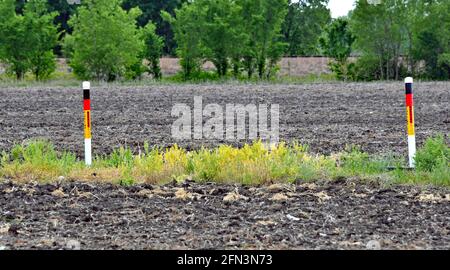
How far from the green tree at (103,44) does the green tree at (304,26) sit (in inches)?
1018

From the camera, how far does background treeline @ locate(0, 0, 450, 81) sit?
54.6 meters

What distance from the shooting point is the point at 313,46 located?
79250 millimetres

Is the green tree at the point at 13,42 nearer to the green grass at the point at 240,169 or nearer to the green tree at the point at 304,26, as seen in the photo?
the green tree at the point at 304,26

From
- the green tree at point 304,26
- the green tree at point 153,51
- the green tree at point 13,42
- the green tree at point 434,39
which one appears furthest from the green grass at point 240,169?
the green tree at point 304,26

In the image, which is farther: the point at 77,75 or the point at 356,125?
the point at 77,75

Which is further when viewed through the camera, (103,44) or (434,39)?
(434,39)

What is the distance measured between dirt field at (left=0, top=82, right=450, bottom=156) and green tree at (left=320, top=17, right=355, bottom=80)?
1056 inches

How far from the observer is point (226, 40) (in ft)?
187

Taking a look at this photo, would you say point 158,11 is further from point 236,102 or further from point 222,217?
point 222,217

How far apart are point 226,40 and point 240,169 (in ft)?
156

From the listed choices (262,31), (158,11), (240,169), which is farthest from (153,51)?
(240,169)

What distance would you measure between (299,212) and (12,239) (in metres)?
2.57

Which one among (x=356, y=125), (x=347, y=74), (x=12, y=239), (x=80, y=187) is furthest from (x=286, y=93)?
(x=347, y=74)
